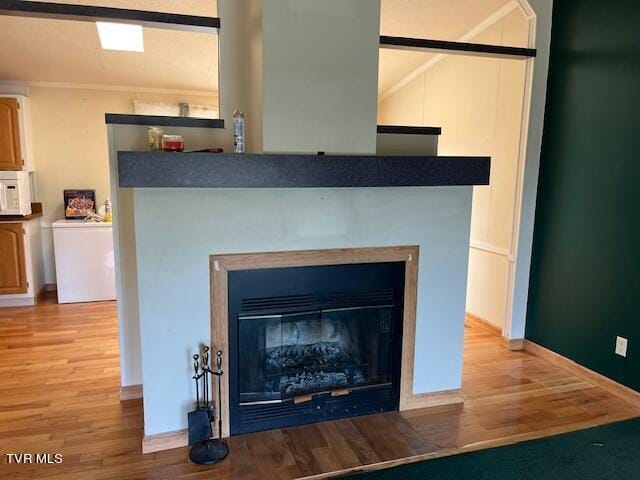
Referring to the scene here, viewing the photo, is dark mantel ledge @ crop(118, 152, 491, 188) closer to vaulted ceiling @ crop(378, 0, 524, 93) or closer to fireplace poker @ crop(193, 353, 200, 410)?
fireplace poker @ crop(193, 353, 200, 410)

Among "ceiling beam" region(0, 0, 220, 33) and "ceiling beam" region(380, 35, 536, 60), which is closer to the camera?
"ceiling beam" region(0, 0, 220, 33)

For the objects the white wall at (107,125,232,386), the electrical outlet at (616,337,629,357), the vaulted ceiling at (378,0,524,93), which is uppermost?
the vaulted ceiling at (378,0,524,93)

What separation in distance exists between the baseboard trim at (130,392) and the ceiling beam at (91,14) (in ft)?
6.78

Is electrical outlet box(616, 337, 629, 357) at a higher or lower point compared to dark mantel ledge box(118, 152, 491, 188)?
lower

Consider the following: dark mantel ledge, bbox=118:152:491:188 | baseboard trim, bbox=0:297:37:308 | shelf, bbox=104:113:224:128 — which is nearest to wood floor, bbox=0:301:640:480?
baseboard trim, bbox=0:297:37:308

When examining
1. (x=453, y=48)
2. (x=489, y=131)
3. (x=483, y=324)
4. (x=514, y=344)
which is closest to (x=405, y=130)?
(x=453, y=48)

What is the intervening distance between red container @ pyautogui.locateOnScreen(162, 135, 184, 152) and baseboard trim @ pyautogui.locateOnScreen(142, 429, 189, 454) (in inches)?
55.7

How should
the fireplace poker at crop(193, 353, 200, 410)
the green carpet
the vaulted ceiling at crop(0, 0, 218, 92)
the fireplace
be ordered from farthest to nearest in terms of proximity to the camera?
the vaulted ceiling at crop(0, 0, 218, 92)
the fireplace
the fireplace poker at crop(193, 353, 200, 410)
the green carpet

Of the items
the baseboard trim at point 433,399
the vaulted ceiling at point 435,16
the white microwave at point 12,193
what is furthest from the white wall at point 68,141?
the baseboard trim at point 433,399

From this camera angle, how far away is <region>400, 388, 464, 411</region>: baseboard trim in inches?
108

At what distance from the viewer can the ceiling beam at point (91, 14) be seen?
2.22 meters

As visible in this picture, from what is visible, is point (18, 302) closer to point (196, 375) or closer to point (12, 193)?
point (12, 193)

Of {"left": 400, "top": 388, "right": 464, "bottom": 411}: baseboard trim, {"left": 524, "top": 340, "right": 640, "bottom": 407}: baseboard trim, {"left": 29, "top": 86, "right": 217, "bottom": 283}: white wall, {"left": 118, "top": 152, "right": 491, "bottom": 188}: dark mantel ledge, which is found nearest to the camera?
{"left": 118, "top": 152, "right": 491, "bottom": 188}: dark mantel ledge

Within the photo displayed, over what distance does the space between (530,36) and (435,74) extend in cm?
137
